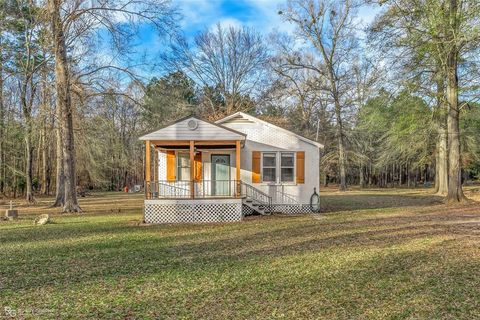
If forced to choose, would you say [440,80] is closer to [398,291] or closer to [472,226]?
[472,226]

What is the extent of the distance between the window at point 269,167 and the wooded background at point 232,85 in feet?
16.8

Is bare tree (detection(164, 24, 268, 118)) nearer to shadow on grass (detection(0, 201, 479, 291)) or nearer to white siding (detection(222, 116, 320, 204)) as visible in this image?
white siding (detection(222, 116, 320, 204))

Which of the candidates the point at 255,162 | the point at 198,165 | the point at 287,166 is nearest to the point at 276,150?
the point at 287,166

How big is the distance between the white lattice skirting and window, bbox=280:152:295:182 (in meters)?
3.12

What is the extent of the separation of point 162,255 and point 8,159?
2732 cm

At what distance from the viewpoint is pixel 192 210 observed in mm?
13359

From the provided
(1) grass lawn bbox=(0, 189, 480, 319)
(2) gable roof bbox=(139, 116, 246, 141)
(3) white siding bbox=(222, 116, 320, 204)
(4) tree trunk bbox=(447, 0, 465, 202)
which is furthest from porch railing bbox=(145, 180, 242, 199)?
(4) tree trunk bbox=(447, 0, 465, 202)

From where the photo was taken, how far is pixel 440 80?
60.2ft

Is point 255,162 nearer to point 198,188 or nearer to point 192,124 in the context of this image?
point 198,188

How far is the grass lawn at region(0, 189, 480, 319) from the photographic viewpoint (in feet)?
14.7

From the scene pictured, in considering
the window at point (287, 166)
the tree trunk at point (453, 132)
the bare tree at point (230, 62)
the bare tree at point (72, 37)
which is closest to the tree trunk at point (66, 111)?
the bare tree at point (72, 37)

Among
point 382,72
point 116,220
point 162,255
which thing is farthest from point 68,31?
point 382,72

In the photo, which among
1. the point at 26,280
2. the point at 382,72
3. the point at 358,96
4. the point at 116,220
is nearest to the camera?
the point at 26,280

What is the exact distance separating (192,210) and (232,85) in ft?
77.6
